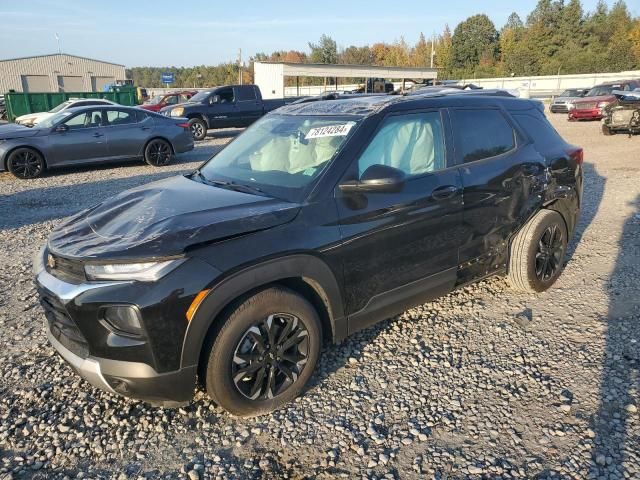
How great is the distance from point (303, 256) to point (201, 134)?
15.8 meters

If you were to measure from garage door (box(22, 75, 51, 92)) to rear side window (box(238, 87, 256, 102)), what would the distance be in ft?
145

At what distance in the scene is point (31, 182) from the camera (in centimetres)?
1012

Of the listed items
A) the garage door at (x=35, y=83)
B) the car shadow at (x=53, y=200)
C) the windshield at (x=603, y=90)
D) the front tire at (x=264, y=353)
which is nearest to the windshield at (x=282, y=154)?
the front tire at (x=264, y=353)

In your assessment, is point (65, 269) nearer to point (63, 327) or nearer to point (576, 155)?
point (63, 327)

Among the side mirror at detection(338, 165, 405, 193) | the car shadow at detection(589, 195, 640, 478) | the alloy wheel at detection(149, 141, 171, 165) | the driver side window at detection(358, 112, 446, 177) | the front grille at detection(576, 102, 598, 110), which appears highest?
the driver side window at detection(358, 112, 446, 177)

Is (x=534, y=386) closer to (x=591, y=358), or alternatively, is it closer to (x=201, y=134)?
(x=591, y=358)

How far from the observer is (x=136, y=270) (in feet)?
8.04

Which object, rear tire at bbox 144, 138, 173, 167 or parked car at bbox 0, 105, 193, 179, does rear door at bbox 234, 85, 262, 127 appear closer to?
parked car at bbox 0, 105, 193, 179

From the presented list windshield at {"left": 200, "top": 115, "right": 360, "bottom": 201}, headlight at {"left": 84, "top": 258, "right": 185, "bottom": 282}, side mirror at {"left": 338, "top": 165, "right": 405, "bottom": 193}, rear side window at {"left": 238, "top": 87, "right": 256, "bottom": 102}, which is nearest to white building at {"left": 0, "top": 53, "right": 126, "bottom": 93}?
rear side window at {"left": 238, "top": 87, "right": 256, "bottom": 102}

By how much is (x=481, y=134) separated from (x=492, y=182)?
1.37 feet

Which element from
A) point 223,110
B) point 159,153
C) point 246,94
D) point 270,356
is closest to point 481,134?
point 270,356

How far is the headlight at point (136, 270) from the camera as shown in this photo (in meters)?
2.43

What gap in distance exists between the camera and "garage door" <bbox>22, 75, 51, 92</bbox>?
51.2 m

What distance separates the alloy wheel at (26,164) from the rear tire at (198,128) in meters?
7.33
